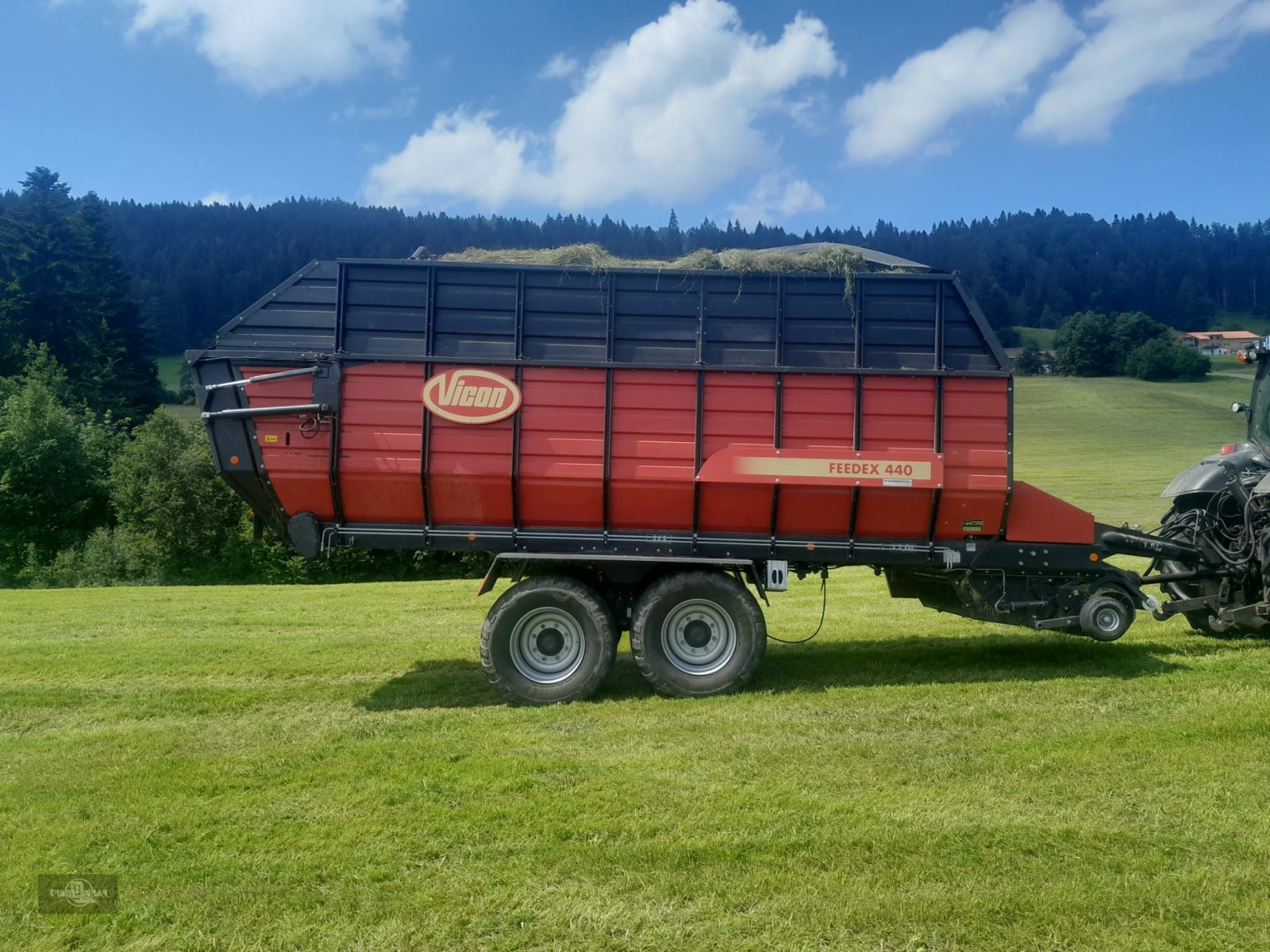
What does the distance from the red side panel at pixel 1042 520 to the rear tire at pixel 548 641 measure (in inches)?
140

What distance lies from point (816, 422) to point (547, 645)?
9.44 feet

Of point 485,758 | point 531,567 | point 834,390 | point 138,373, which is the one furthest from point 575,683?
point 138,373

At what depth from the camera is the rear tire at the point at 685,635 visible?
298 inches

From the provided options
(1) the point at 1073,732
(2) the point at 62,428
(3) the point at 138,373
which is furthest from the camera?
(3) the point at 138,373

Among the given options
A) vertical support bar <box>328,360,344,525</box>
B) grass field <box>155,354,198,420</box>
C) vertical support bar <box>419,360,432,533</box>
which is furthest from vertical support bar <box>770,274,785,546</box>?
grass field <box>155,354,198,420</box>

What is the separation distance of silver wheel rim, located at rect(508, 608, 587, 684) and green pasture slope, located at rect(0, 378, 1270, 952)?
1.48 ft

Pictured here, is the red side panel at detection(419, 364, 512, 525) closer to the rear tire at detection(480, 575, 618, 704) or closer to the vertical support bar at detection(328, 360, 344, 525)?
the vertical support bar at detection(328, 360, 344, 525)

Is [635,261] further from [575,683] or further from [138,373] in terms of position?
[138,373]

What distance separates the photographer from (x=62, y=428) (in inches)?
1422

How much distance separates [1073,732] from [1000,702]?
830 millimetres

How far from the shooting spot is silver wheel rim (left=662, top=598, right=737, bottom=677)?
768cm

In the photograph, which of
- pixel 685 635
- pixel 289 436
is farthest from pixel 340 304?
pixel 685 635

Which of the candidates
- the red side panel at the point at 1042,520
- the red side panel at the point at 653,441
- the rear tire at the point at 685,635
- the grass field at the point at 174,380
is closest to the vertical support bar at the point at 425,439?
the red side panel at the point at 653,441

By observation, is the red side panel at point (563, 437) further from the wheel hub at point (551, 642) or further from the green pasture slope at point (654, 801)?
the green pasture slope at point (654, 801)
